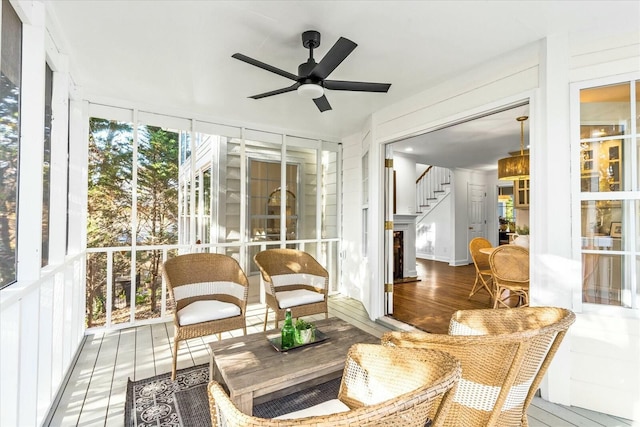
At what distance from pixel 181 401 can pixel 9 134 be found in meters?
1.93

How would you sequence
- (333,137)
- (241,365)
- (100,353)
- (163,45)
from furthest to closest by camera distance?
(333,137) < (100,353) < (163,45) < (241,365)

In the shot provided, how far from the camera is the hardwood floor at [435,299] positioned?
3.79 m

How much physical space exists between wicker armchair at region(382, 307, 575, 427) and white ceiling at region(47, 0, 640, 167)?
1953 mm

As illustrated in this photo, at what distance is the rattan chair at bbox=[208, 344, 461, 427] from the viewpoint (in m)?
0.68

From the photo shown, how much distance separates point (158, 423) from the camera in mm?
1937

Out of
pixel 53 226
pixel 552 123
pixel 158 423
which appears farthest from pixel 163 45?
pixel 552 123

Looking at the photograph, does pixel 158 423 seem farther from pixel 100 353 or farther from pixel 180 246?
pixel 180 246

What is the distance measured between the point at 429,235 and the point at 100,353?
337 inches

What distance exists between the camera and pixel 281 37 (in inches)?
90.6

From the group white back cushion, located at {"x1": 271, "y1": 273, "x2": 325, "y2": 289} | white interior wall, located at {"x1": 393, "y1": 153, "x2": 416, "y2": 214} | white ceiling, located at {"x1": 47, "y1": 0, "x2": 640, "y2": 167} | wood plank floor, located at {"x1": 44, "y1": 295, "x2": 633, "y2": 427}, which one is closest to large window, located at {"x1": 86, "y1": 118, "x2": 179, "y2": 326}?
wood plank floor, located at {"x1": 44, "y1": 295, "x2": 633, "y2": 427}

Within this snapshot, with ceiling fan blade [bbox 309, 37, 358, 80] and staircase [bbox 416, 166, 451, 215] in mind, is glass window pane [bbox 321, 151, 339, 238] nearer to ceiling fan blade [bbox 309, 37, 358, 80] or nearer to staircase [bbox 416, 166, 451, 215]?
ceiling fan blade [bbox 309, 37, 358, 80]

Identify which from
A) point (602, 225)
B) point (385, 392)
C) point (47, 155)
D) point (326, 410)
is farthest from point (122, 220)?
point (602, 225)

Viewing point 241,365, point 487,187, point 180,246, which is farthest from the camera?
point 487,187

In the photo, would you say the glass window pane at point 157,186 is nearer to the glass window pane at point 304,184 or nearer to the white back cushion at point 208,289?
the white back cushion at point 208,289
